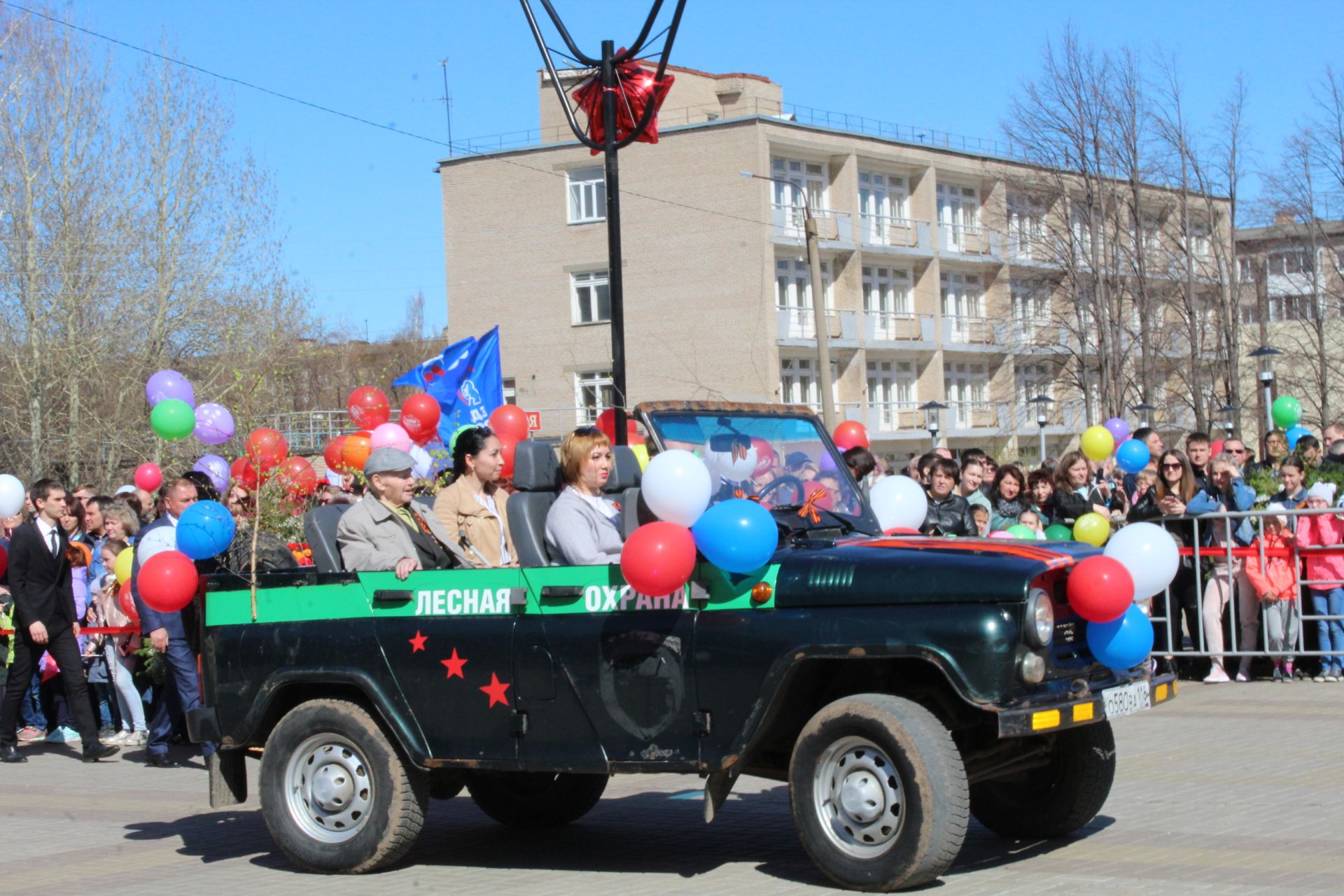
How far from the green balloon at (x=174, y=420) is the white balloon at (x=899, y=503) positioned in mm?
5488

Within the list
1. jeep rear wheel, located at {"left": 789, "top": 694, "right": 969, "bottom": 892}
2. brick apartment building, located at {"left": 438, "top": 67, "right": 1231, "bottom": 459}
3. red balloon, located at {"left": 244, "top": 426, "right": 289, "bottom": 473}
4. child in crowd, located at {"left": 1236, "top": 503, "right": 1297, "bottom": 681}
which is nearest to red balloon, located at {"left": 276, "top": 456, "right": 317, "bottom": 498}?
red balloon, located at {"left": 244, "top": 426, "right": 289, "bottom": 473}

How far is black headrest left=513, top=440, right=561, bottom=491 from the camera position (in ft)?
25.8

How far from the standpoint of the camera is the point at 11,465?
102 feet

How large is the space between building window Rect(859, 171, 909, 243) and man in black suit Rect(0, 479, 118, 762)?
42.4m

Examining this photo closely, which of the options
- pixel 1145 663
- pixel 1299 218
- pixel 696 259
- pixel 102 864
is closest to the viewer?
pixel 1145 663

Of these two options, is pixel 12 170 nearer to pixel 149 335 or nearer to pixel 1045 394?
pixel 149 335

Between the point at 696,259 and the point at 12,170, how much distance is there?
77.1 feet

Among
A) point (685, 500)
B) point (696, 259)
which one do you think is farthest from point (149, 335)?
point (685, 500)

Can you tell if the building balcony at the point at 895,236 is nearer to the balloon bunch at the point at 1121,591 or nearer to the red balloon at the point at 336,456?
the red balloon at the point at 336,456

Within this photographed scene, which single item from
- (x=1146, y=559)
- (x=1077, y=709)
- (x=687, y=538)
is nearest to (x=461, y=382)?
(x=687, y=538)

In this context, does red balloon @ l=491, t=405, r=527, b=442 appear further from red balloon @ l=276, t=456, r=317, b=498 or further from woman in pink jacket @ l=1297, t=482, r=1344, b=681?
woman in pink jacket @ l=1297, t=482, r=1344, b=681

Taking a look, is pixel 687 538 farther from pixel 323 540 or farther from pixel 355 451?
pixel 355 451

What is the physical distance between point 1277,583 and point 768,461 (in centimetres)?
721

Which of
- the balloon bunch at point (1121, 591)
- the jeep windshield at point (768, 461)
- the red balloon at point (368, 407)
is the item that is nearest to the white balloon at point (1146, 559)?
the balloon bunch at point (1121, 591)
